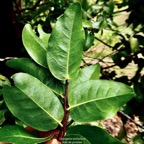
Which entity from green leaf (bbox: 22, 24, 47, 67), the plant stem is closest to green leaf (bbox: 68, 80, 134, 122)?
the plant stem

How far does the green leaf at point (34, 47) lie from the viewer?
2.21 ft

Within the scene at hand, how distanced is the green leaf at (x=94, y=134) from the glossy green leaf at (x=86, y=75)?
0.12 metres

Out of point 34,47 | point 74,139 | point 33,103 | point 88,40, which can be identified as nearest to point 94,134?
point 74,139

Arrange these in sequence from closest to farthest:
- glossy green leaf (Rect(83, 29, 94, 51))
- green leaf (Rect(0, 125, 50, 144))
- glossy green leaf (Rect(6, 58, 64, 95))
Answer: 1. green leaf (Rect(0, 125, 50, 144))
2. glossy green leaf (Rect(6, 58, 64, 95))
3. glossy green leaf (Rect(83, 29, 94, 51))

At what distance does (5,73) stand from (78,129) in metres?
1.99

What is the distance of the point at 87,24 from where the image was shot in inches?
46.4

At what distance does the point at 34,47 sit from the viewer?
0.69 meters

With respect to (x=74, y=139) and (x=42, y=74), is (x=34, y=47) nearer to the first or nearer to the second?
(x=42, y=74)

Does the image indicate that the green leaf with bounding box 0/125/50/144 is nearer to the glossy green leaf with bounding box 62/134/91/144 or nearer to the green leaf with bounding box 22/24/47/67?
the glossy green leaf with bounding box 62/134/91/144

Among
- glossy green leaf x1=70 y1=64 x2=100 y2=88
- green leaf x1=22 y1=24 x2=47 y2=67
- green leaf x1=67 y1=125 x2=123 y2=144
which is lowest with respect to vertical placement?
green leaf x1=67 y1=125 x2=123 y2=144

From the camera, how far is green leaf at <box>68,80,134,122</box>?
599mm

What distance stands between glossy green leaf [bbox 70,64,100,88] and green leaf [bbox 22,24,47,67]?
Result: 9cm

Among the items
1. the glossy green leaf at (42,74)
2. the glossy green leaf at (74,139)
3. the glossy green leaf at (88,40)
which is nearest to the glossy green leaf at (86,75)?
the glossy green leaf at (42,74)

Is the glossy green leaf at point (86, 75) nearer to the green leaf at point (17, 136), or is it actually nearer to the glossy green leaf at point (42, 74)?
the glossy green leaf at point (42, 74)
